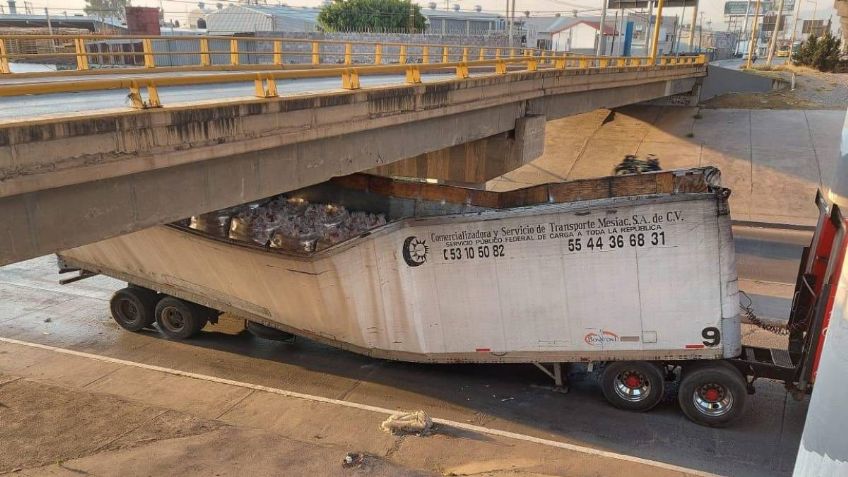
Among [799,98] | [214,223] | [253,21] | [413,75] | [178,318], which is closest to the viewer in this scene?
[214,223]

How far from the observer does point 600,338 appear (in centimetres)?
861


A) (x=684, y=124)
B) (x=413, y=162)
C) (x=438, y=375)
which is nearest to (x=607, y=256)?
(x=438, y=375)

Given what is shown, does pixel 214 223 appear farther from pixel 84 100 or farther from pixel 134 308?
pixel 84 100

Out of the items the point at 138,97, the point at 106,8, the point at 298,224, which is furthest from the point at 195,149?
the point at 106,8

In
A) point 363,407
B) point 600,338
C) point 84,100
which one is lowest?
point 363,407

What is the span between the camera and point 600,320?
8.53 metres

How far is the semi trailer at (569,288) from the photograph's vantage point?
807 cm

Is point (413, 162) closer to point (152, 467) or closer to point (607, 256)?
point (607, 256)

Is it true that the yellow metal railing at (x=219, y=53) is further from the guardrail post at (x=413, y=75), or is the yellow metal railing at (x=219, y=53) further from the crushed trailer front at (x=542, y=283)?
the crushed trailer front at (x=542, y=283)

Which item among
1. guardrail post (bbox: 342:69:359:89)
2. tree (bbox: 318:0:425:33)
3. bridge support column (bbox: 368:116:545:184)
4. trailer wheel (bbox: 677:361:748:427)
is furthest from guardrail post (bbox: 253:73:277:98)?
tree (bbox: 318:0:425:33)

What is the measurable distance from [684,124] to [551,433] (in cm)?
2643

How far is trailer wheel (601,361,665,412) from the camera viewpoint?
8.70 meters

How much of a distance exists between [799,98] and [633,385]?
1259 inches

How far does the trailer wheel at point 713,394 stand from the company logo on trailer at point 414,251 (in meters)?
4.44
